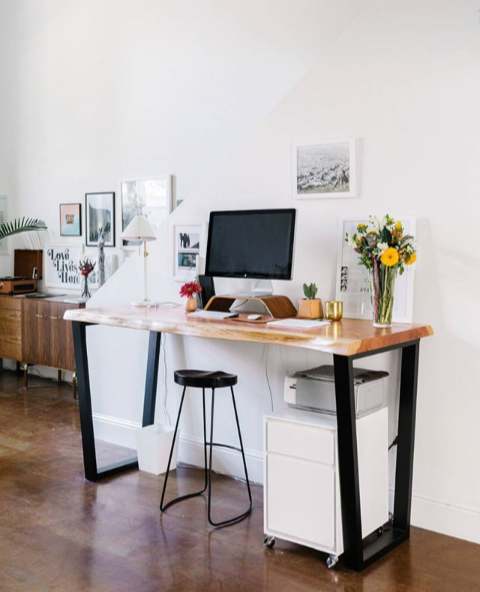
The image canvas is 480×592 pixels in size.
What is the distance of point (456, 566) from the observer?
8.93 feet

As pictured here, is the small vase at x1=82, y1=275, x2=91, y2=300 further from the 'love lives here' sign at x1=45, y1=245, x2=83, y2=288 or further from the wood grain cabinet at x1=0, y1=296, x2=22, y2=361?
the wood grain cabinet at x1=0, y1=296, x2=22, y2=361

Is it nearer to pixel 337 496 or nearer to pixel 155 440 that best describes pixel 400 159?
pixel 337 496

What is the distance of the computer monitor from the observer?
3.26 m

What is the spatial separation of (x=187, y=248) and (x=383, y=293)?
55.8 inches

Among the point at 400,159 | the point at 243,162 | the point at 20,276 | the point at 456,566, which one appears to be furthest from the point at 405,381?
the point at 20,276

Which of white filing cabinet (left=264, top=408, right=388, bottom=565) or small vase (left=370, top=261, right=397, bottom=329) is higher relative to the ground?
small vase (left=370, top=261, right=397, bottom=329)

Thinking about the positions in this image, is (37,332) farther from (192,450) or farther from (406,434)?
(406,434)

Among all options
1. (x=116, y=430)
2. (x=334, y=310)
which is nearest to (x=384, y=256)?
(x=334, y=310)

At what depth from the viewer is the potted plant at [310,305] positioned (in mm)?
3201

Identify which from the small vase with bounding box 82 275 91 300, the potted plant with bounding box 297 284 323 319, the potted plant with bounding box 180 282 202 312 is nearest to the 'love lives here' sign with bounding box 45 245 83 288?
the small vase with bounding box 82 275 91 300

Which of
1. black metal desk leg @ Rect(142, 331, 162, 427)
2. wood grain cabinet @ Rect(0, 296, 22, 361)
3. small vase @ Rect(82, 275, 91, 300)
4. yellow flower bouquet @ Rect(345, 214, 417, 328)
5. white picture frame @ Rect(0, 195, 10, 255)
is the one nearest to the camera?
yellow flower bouquet @ Rect(345, 214, 417, 328)

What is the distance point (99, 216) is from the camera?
227 inches

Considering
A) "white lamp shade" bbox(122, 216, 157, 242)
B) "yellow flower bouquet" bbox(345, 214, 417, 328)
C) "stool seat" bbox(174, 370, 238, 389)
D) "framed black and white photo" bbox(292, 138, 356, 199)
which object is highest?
"framed black and white photo" bbox(292, 138, 356, 199)

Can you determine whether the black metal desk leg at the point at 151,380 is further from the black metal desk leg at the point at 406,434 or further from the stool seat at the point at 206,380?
the black metal desk leg at the point at 406,434
